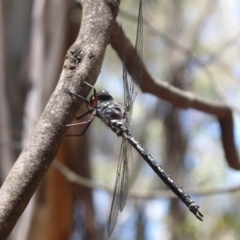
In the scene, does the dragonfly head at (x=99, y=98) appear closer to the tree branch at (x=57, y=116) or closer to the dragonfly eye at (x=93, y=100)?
the dragonfly eye at (x=93, y=100)

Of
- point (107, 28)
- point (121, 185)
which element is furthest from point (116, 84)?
point (107, 28)

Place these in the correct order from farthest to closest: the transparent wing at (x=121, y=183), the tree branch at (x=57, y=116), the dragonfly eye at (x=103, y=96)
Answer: the dragonfly eye at (x=103, y=96) → the transparent wing at (x=121, y=183) → the tree branch at (x=57, y=116)

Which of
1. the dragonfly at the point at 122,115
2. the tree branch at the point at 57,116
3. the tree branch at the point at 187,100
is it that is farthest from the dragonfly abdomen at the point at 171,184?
the tree branch at the point at 57,116

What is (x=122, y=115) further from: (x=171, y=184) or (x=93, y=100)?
(x=171, y=184)

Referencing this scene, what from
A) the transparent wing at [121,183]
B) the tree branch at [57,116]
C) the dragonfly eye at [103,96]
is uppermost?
the tree branch at [57,116]

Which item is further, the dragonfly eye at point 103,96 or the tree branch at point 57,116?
the dragonfly eye at point 103,96
